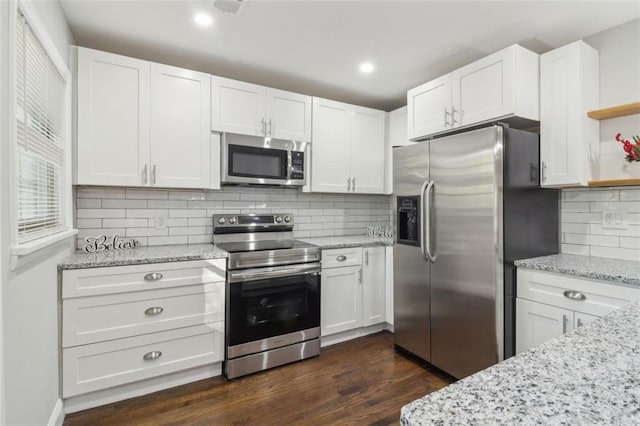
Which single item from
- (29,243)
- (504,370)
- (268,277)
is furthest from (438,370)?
(29,243)

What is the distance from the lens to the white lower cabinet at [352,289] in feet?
9.55

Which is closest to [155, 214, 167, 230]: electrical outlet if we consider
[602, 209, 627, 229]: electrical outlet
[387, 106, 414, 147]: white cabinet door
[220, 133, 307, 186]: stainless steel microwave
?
[220, 133, 307, 186]: stainless steel microwave

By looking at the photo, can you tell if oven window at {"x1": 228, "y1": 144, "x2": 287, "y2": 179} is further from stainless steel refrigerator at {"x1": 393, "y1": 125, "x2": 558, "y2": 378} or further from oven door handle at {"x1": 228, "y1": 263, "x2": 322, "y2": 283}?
stainless steel refrigerator at {"x1": 393, "y1": 125, "x2": 558, "y2": 378}

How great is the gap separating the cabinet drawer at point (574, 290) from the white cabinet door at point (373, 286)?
1271 mm

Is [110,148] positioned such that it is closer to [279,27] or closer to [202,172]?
[202,172]

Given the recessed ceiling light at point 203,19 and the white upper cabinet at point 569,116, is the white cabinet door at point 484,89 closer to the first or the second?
the white upper cabinet at point 569,116

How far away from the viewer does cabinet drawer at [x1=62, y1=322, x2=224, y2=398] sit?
198 cm

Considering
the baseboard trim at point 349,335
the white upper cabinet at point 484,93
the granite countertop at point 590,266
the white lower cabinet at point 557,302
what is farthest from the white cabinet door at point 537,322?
the baseboard trim at point 349,335

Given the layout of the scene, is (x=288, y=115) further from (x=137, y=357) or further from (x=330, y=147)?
(x=137, y=357)

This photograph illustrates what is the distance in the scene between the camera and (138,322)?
2.14m

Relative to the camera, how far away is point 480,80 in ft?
7.81

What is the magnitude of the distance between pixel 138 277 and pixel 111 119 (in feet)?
3.65

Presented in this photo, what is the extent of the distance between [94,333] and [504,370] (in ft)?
7.35

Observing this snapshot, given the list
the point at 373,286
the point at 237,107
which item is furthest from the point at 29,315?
the point at 373,286
